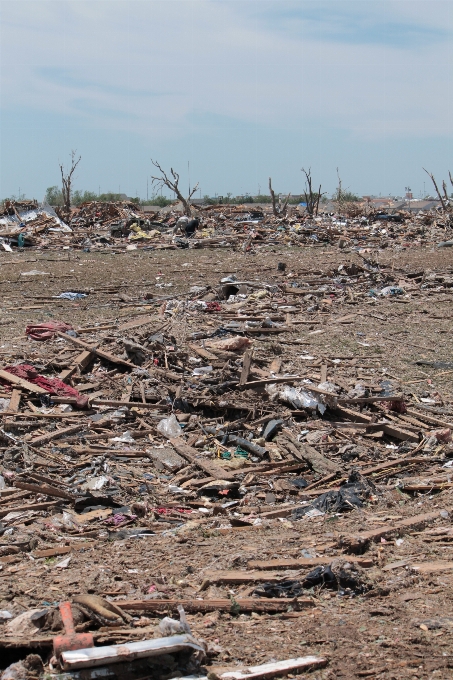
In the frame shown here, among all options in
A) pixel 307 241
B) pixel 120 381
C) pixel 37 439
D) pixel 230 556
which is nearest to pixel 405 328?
pixel 120 381

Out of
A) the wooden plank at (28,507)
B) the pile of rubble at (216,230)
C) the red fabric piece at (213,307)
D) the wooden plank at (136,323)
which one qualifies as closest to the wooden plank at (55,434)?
the wooden plank at (28,507)

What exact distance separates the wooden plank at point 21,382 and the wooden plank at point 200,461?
158 centimetres

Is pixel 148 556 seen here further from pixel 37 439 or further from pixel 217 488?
pixel 37 439

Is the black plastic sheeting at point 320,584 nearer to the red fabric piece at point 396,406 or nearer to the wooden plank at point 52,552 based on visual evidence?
the wooden plank at point 52,552

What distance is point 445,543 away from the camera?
416 centimetres

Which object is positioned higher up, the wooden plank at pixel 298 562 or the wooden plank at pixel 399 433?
the wooden plank at pixel 298 562

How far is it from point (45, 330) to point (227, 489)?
488 cm

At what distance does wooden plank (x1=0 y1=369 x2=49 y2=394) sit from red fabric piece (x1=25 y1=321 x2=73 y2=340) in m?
1.96

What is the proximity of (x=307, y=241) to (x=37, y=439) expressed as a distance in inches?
778

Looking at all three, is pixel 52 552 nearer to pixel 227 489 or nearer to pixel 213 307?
pixel 227 489

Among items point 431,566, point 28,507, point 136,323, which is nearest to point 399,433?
point 431,566

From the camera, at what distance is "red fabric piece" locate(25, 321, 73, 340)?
9.27m

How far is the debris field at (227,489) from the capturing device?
303cm

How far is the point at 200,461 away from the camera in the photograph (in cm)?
591
